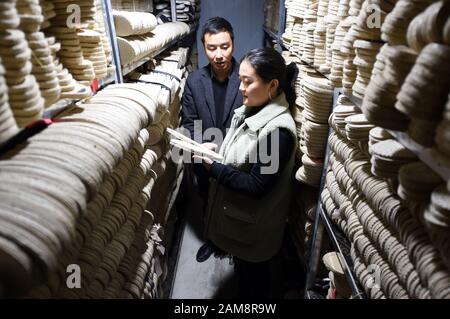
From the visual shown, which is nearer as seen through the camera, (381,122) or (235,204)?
(381,122)

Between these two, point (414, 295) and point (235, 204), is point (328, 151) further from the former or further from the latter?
point (414, 295)

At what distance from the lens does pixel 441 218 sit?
31.5 inches

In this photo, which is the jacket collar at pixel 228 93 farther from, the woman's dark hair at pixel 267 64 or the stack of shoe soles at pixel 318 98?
the stack of shoe soles at pixel 318 98

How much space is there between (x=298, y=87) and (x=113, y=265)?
1834 mm

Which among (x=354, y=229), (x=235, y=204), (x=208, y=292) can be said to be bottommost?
Result: (x=208, y=292)

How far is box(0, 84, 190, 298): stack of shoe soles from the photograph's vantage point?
65 cm

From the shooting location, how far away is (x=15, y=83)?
0.77m

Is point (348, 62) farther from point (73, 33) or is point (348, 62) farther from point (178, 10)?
point (178, 10)

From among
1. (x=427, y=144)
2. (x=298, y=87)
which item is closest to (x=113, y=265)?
(x=427, y=144)

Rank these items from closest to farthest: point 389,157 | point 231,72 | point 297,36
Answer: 1. point 389,157
2. point 297,36
3. point 231,72

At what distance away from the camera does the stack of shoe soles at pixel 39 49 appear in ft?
2.66

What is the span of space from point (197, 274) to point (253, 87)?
1945mm

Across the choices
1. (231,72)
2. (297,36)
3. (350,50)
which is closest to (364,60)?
(350,50)

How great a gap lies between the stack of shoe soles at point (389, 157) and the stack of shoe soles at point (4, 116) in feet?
3.42
